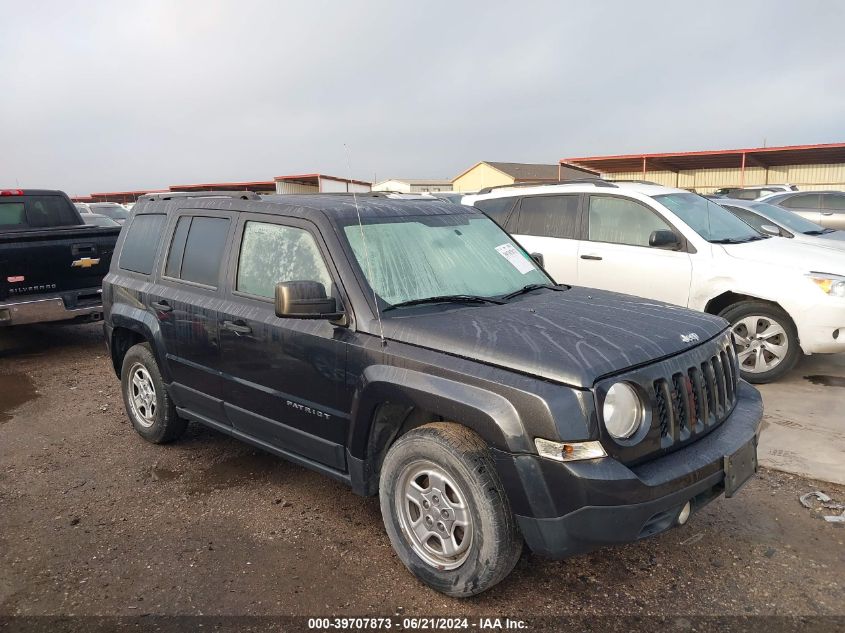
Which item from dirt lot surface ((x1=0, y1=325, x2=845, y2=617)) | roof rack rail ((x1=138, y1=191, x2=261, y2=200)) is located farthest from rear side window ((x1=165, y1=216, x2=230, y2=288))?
dirt lot surface ((x1=0, y1=325, x2=845, y2=617))

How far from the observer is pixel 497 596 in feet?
9.78

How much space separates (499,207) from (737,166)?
1128 inches

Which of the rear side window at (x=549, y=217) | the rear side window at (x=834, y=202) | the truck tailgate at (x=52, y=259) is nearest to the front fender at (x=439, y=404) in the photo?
the rear side window at (x=549, y=217)

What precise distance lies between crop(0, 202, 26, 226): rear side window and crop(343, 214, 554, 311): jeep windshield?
7.31 m

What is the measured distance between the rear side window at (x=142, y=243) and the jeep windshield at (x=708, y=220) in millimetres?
4773

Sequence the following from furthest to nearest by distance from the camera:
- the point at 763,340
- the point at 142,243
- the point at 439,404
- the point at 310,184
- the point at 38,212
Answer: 1. the point at 310,184
2. the point at 38,212
3. the point at 763,340
4. the point at 142,243
5. the point at 439,404

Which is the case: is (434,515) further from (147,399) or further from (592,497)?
(147,399)

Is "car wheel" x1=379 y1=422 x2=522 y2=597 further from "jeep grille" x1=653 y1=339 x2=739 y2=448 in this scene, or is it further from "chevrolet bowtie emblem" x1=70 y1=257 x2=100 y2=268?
"chevrolet bowtie emblem" x1=70 y1=257 x2=100 y2=268

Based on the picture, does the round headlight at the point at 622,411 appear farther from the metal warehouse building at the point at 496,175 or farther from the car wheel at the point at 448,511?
the metal warehouse building at the point at 496,175

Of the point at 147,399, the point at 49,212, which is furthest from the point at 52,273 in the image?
the point at 147,399

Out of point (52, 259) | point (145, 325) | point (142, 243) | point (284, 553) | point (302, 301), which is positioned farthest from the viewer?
point (52, 259)

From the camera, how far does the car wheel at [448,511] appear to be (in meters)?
2.68

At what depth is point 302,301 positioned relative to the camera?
3.06 meters

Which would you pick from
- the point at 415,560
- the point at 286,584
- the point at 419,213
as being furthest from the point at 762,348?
the point at 286,584
